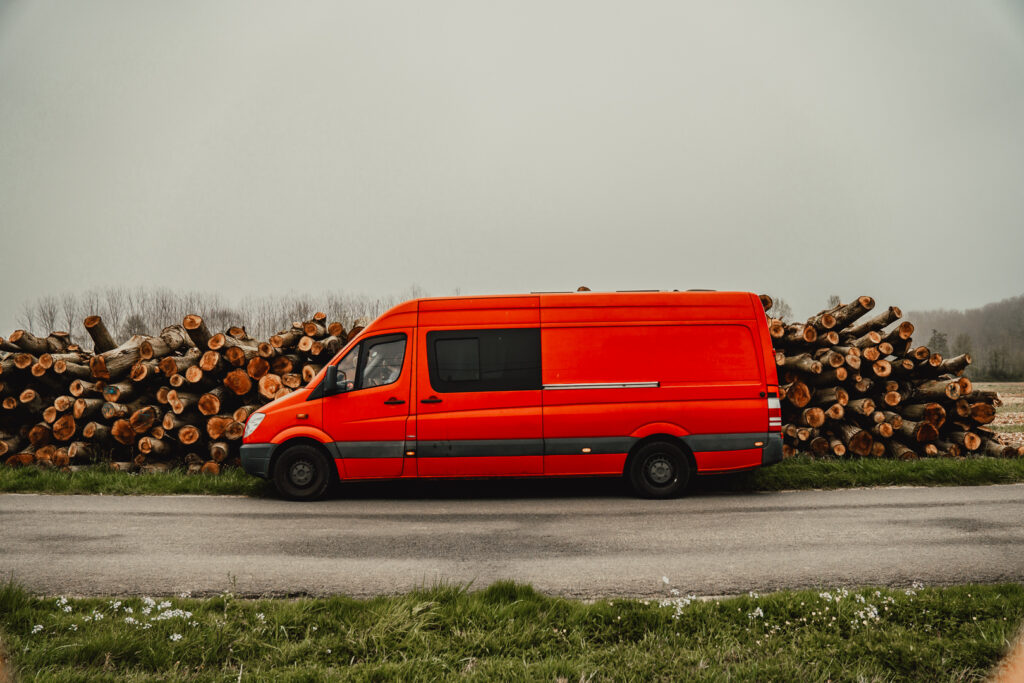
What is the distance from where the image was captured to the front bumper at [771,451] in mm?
7965

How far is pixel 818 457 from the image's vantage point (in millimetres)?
10523

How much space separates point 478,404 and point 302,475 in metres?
2.29

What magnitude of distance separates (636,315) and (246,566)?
202 inches

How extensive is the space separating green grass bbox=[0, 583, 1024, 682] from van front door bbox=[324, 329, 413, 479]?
381cm

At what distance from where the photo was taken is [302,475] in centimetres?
818

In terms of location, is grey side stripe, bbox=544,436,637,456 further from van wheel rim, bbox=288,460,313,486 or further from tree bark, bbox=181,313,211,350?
tree bark, bbox=181,313,211,350

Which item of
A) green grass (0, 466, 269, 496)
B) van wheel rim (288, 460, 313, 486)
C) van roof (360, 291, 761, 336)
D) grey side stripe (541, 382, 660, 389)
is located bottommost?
green grass (0, 466, 269, 496)

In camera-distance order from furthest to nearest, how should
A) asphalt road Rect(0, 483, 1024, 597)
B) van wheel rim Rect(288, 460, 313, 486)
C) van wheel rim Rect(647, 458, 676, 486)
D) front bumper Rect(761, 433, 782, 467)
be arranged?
van wheel rim Rect(288, 460, 313, 486) → van wheel rim Rect(647, 458, 676, 486) → front bumper Rect(761, 433, 782, 467) → asphalt road Rect(0, 483, 1024, 597)

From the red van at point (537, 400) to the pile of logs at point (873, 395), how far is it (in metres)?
3.05

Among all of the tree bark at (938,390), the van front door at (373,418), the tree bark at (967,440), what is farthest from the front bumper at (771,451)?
the tree bark at (967,440)

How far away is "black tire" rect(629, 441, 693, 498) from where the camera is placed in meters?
8.02

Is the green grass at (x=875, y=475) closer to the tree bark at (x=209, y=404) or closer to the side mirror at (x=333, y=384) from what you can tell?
the side mirror at (x=333, y=384)

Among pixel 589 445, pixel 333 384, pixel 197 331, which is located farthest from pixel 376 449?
pixel 197 331

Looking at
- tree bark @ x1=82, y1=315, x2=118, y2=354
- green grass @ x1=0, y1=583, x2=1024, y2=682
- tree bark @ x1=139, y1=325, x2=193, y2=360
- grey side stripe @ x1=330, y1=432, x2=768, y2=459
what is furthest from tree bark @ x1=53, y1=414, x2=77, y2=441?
green grass @ x1=0, y1=583, x2=1024, y2=682
